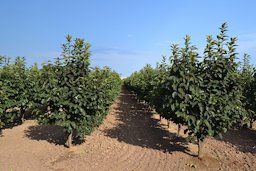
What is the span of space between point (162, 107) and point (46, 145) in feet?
16.6

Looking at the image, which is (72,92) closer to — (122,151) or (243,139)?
(122,151)

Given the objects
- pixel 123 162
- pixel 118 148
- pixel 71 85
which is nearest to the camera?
pixel 123 162

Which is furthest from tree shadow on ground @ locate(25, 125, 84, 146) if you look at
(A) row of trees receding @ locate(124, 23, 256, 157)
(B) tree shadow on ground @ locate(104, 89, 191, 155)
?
(A) row of trees receding @ locate(124, 23, 256, 157)

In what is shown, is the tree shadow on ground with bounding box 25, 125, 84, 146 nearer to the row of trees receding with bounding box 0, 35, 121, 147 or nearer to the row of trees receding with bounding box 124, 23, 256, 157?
the row of trees receding with bounding box 0, 35, 121, 147

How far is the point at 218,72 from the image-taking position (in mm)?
9094

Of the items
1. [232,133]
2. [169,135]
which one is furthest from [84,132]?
[232,133]

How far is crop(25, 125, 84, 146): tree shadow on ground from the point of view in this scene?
1219 centimetres

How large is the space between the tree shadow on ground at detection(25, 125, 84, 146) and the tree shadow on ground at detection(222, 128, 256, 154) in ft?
20.8

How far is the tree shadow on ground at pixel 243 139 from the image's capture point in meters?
11.3

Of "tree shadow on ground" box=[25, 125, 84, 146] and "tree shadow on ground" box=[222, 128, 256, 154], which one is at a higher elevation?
"tree shadow on ground" box=[222, 128, 256, 154]

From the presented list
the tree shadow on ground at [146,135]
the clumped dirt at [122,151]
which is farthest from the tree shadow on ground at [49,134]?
the tree shadow on ground at [146,135]

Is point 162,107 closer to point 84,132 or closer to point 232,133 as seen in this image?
point 84,132

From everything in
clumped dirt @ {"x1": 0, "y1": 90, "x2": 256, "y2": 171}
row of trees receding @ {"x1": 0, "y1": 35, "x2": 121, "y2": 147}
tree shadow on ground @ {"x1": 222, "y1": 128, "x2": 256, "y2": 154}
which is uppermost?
row of trees receding @ {"x1": 0, "y1": 35, "x2": 121, "y2": 147}

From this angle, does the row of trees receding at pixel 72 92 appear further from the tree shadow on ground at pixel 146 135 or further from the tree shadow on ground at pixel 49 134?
the tree shadow on ground at pixel 146 135
